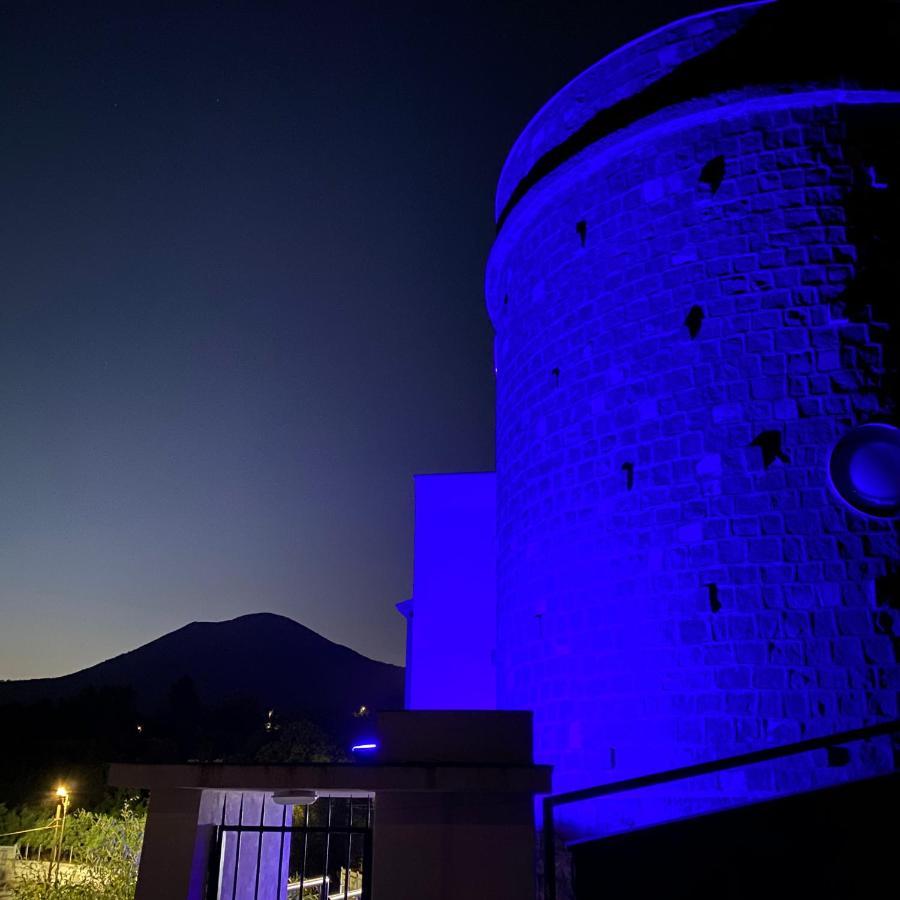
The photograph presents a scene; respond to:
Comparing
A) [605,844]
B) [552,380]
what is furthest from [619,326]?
[605,844]

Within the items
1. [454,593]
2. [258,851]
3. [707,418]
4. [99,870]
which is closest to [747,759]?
[707,418]

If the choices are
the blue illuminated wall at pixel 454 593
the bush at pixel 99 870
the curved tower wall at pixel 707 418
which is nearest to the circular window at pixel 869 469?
the curved tower wall at pixel 707 418

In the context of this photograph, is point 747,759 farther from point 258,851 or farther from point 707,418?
point 258,851

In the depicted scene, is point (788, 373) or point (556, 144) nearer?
point (788, 373)

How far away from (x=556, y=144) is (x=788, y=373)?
4288 millimetres

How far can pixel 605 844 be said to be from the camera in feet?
26.6

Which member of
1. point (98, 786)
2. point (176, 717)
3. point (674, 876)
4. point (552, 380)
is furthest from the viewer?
point (176, 717)

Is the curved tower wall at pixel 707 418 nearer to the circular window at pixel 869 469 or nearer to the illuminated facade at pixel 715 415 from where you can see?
the illuminated facade at pixel 715 415

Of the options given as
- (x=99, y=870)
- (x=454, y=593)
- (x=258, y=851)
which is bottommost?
(x=99, y=870)

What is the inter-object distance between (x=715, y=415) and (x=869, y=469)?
1.42 m

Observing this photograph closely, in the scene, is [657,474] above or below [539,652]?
above

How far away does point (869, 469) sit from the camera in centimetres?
769

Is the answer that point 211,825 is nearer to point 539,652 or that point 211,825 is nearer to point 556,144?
point 539,652

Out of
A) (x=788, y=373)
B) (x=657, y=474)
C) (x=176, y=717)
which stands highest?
(x=176, y=717)
